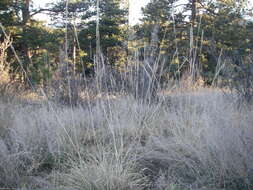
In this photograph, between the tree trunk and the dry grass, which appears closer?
the dry grass

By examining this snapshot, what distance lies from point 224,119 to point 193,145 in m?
0.33

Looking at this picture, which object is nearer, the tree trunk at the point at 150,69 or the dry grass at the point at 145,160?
the dry grass at the point at 145,160

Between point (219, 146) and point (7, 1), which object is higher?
point (7, 1)

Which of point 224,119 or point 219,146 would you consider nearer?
point 219,146

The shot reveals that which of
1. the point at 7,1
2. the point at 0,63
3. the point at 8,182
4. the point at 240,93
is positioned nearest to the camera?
the point at 8,182

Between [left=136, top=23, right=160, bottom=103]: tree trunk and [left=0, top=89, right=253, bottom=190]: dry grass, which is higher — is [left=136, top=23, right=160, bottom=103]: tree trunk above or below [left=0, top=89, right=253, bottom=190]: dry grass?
above

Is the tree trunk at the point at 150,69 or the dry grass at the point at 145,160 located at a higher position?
the tree trunk at the point at 150,69

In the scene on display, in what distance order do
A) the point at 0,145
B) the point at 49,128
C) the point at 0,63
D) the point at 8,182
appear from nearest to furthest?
the point at 8,182 < the point at 0,145 < the point at 49,128 < the point at 0,63

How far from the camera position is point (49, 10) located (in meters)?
12.8

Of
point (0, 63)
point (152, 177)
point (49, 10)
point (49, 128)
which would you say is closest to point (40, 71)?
point (49, 10)

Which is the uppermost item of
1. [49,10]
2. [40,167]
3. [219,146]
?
[49,10]

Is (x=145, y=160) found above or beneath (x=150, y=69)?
beneath

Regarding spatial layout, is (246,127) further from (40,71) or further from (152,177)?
(40,71)

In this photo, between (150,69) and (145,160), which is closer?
(145,160)
